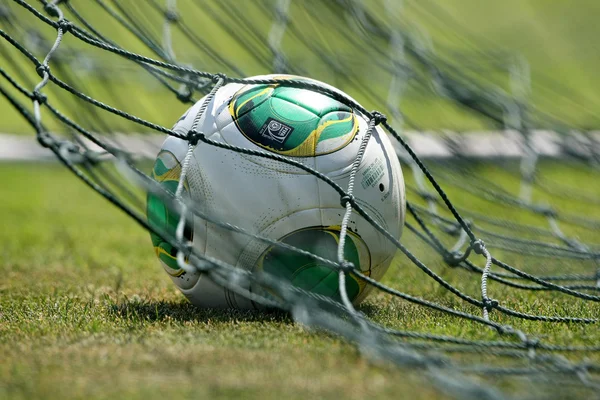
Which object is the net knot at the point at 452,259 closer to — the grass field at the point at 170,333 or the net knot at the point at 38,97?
the grass field at the point at 170,333

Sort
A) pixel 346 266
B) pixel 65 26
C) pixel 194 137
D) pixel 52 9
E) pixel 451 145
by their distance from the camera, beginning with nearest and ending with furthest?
pixel 346 266 < pixel 194 137 < pixel 65 26 < pixel 52 9 < pixel 451 145

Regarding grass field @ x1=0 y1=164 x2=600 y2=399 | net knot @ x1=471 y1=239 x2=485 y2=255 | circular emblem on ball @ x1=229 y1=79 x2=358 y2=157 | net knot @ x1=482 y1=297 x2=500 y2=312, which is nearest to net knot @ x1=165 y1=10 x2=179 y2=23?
grass field @ x1=0 y1=164 x2=600 y2=399

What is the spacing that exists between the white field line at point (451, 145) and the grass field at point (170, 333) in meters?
1.41

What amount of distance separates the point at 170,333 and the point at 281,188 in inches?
24.9

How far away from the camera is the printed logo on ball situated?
3133 millimetres

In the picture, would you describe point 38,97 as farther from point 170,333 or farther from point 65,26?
point 170,333

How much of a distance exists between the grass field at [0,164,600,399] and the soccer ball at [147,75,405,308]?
0.71 feet

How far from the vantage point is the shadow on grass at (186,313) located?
318 cm

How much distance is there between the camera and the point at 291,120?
317cm

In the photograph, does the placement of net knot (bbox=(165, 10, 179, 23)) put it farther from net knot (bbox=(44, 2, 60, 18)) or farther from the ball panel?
the ball panel

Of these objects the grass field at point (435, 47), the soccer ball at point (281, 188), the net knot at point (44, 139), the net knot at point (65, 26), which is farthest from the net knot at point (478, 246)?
the grass field at point (435, 47)

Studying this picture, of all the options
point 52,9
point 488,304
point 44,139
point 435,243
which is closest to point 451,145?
point 435,243

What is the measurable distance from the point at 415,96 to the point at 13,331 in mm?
8084

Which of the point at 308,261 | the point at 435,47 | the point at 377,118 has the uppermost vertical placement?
the point at 435,47
